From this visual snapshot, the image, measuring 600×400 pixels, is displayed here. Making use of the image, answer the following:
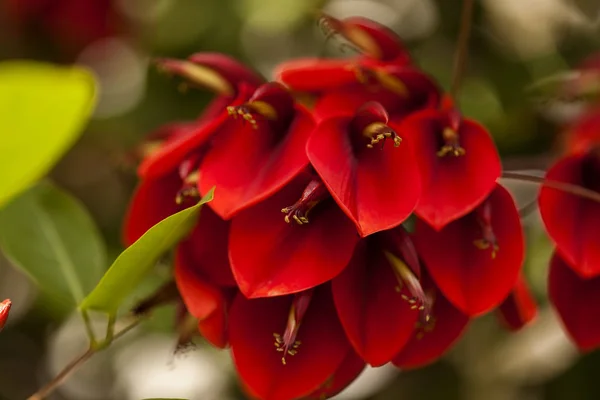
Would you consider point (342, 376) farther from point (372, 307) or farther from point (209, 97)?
point (209, 97)

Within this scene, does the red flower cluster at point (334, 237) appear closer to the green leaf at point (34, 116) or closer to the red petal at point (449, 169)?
the red petal at point (449, 169)

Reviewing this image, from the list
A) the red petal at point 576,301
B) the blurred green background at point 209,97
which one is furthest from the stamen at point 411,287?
the blurred green background at point 209,97

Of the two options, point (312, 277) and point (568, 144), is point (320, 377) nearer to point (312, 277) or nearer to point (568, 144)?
point (312, 277)

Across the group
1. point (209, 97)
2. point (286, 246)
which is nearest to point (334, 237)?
point (286, 246)

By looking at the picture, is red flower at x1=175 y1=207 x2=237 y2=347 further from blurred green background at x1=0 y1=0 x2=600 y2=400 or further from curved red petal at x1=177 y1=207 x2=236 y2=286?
blurred green background at x1=0 y1=0 x2=600 y2=400

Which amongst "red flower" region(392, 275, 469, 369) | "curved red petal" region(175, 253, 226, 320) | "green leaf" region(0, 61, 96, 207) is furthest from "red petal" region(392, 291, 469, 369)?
"green leaf" region(0, 61, 96, 207)

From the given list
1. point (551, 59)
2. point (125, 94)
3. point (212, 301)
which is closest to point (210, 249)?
point (212, 301)
